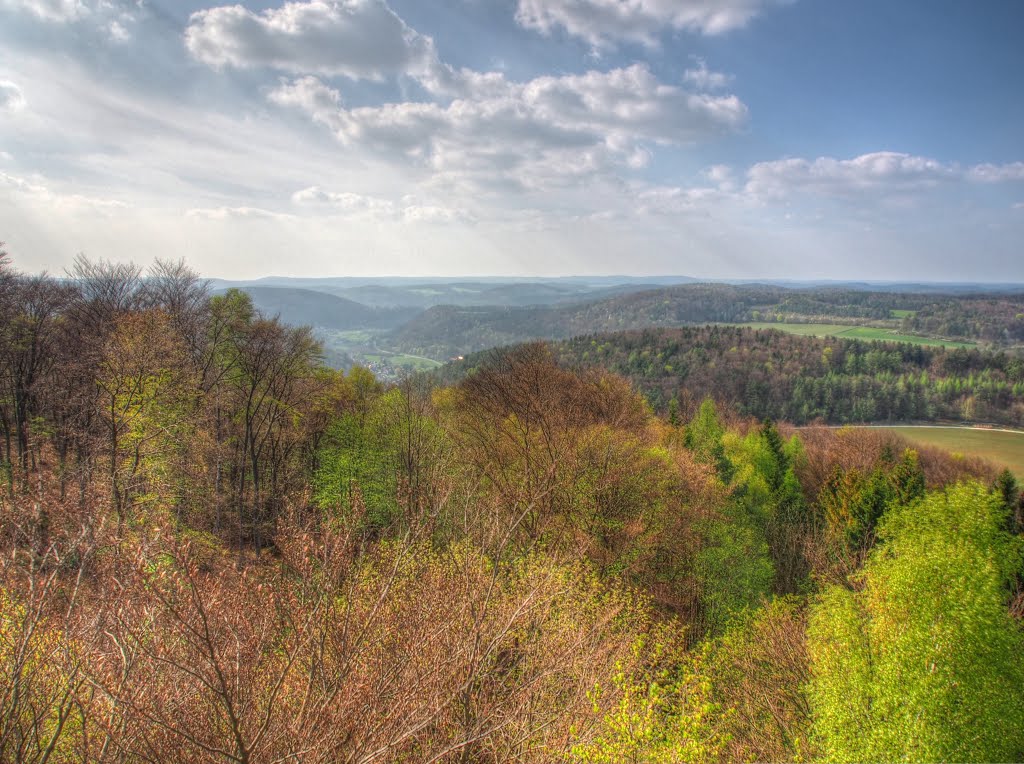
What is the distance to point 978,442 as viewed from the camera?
63.7 meters

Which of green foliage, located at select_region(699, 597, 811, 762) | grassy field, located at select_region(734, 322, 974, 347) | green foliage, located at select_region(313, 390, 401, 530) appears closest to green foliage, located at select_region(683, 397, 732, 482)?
green foliage, located at select_region(699, 597, 811, 762)

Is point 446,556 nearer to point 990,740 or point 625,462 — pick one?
point 625,462

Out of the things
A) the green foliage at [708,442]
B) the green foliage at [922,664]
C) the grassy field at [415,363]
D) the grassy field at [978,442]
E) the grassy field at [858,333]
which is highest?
the grassy field at [858,333]

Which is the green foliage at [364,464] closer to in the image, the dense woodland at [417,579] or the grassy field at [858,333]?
the dense woodland at [417,579]

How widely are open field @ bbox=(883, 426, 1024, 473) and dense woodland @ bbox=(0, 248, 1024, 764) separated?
37.8 m

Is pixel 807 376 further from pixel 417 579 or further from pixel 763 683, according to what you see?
pixel 417 579

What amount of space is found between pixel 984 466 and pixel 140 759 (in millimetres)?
66755

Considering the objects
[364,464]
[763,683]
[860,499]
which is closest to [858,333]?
[860,499]

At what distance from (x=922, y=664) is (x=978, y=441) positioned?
7760 centimetres

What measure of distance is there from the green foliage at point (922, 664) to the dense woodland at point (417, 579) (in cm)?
6

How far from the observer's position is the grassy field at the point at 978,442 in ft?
181

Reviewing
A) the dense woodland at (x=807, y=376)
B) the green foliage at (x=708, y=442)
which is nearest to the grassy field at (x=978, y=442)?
the dense woodland at (x=807, y=376)

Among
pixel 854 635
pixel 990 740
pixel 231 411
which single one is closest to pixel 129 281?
pixel 231 411

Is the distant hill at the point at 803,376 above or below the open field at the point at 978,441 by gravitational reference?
above
